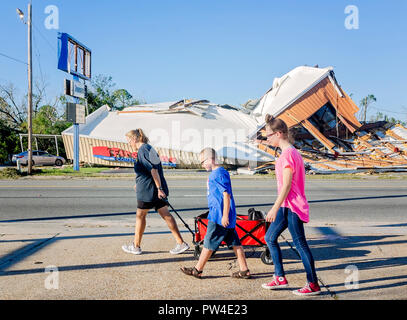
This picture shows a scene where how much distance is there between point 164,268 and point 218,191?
1287 millimetres

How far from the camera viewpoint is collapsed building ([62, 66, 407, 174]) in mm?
22844

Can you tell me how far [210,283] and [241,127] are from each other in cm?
2434

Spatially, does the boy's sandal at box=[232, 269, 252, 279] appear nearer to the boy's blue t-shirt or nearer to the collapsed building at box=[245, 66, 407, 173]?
the boy's blue t-shirt

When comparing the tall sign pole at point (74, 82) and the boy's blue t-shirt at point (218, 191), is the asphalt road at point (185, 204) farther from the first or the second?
the tall sign pole at point (74, 82)

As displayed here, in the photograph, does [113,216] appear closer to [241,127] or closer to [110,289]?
[110,289]

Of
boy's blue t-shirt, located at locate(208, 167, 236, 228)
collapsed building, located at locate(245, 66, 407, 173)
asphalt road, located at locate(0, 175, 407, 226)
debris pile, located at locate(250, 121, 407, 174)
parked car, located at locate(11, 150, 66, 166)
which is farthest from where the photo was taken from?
parked car, located at locate(11, 150, 66, 166)

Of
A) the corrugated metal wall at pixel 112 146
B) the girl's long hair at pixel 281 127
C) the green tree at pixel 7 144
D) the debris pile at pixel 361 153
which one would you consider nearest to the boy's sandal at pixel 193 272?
the girl's long hair at pixel 281 127

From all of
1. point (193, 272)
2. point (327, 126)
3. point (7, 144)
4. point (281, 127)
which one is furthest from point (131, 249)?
point (7, 144)

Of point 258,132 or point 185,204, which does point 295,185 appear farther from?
point 258,132

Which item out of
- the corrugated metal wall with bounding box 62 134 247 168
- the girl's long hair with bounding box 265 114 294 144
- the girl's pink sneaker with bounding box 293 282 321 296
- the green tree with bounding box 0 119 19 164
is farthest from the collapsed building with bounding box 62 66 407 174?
the girl's pink sneaker with bounding box 293 282 321 296

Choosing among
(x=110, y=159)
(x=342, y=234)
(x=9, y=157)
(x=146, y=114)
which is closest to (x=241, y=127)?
(x=146, y=114)

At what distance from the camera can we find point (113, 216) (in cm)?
814

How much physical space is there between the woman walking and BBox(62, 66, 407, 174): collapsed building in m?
15.9
